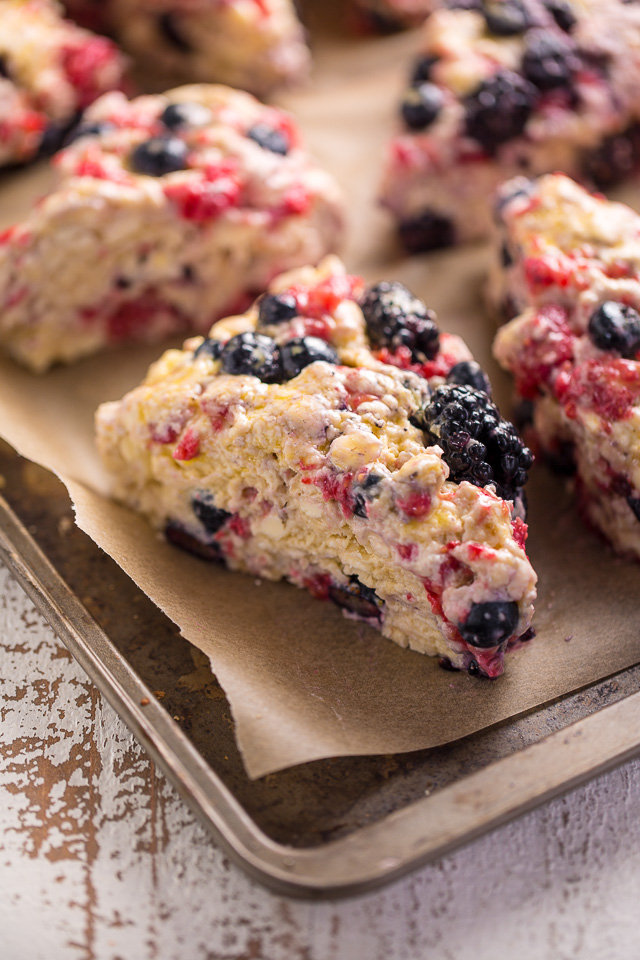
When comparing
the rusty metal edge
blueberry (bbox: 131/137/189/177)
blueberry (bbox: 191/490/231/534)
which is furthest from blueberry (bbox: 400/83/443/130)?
the rusty metal edge

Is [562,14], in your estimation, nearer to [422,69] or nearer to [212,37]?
[422,69]

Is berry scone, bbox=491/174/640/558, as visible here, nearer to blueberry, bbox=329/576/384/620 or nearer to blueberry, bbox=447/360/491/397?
blueberry, bbox=447/360/491/397

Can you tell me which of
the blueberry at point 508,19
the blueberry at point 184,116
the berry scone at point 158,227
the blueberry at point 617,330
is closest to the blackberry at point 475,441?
the blueberry at point 617,330

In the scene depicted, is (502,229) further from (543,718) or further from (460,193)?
(543,718)

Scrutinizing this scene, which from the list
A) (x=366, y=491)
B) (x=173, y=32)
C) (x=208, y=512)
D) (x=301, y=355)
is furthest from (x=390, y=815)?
(x=173, y=32)

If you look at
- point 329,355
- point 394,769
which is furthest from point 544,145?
point 394,769

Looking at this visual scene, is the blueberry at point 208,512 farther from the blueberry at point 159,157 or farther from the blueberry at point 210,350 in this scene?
the blueberry at point 159,157
